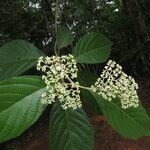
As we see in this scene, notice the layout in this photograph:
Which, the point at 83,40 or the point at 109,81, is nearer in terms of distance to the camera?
the point at 109,81

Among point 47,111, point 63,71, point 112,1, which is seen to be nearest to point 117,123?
point 63,71

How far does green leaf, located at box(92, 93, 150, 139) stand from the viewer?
1066mm

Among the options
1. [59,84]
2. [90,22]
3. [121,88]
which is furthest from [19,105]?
[90,22]

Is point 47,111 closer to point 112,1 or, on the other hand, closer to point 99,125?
point 99,125

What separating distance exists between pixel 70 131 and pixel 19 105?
0.66 feet

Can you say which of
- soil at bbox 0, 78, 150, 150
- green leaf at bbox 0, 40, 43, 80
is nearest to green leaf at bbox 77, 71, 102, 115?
green leaf at bbox 0, 40, 43, 80

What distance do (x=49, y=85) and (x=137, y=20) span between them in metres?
5.12

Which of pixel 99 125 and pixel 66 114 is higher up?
pixel 66 114

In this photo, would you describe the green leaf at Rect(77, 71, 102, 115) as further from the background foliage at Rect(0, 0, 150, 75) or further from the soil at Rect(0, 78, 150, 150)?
the background foliage at Rect(0, 0, 150, 75)

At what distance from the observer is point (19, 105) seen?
3.24 ft

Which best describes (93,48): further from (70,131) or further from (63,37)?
(70,131)

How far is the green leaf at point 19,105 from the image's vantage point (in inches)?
38.2

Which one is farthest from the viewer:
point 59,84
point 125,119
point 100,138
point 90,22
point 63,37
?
point 90,22

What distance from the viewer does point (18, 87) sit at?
1.01m
